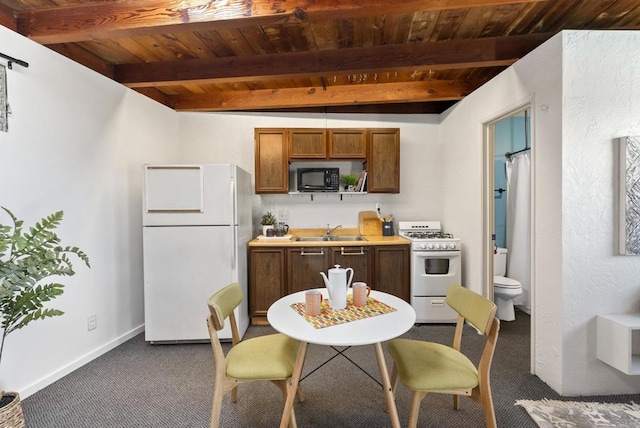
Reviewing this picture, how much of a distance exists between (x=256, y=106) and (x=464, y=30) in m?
2.27

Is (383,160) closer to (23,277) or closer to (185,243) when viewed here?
(185,243)

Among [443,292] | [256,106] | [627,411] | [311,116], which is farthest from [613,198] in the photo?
[256,106]

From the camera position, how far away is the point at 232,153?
3973mm

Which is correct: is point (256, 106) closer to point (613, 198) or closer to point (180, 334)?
point (180, 334)

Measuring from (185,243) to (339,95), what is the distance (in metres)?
2.32

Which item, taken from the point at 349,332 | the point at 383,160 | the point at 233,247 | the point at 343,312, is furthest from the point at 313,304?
the point at 383,160

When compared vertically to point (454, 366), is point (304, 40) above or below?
above

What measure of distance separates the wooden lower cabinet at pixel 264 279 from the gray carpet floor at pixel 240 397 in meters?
0.72

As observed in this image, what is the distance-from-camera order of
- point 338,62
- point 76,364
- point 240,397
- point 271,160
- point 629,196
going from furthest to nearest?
point 271,160, point 338,62, point 76,364, point 240,397, point 629,196

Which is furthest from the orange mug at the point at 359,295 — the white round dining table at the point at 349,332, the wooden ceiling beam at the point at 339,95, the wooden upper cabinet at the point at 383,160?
the wooden ceiling beam at the point at 339,95

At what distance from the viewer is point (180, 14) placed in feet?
6.45

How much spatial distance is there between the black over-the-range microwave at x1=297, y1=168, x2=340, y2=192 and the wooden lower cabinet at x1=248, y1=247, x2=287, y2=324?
0.88m

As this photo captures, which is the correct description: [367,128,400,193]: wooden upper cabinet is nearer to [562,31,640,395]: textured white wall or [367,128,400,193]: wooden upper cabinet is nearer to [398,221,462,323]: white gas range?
[398,221,462,323]: white gas range

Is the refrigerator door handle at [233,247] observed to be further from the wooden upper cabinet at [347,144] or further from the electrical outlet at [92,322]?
the wooden upper cabinet at [347,144]
